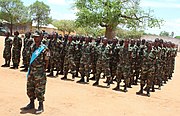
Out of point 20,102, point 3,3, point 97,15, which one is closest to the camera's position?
point 20,102

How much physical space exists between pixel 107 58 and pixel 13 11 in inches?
1748

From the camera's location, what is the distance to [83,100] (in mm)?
9141

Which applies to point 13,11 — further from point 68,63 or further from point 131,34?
point 68,63

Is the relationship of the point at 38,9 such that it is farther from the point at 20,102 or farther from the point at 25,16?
the point at 20,102

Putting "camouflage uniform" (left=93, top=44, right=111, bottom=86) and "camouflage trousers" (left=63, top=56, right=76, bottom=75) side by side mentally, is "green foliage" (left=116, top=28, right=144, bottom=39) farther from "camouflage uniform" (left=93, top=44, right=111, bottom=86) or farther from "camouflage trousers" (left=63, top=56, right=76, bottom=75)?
"camouflage uniform" (left=93, top=44, right=111, bottom=86)

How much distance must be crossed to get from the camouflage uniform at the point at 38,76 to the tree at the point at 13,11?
48.1 metres

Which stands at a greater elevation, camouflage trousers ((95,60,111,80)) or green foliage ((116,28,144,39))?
green foliage ((116,28,144,39))

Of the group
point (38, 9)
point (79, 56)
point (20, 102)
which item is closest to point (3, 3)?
point (38, 9)

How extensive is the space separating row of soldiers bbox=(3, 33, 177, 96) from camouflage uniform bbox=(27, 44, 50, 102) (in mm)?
3830

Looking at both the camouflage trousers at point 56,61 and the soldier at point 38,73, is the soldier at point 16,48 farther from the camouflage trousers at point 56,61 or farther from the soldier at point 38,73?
the soldier at point 38,73

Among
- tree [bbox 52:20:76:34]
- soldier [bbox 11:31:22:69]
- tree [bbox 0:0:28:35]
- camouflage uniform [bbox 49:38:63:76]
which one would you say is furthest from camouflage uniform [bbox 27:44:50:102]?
tree [bbox 52:20:76:34]

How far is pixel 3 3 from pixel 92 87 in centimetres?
4503

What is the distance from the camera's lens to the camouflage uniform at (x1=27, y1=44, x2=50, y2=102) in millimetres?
7059

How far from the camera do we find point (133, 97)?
10.5m
